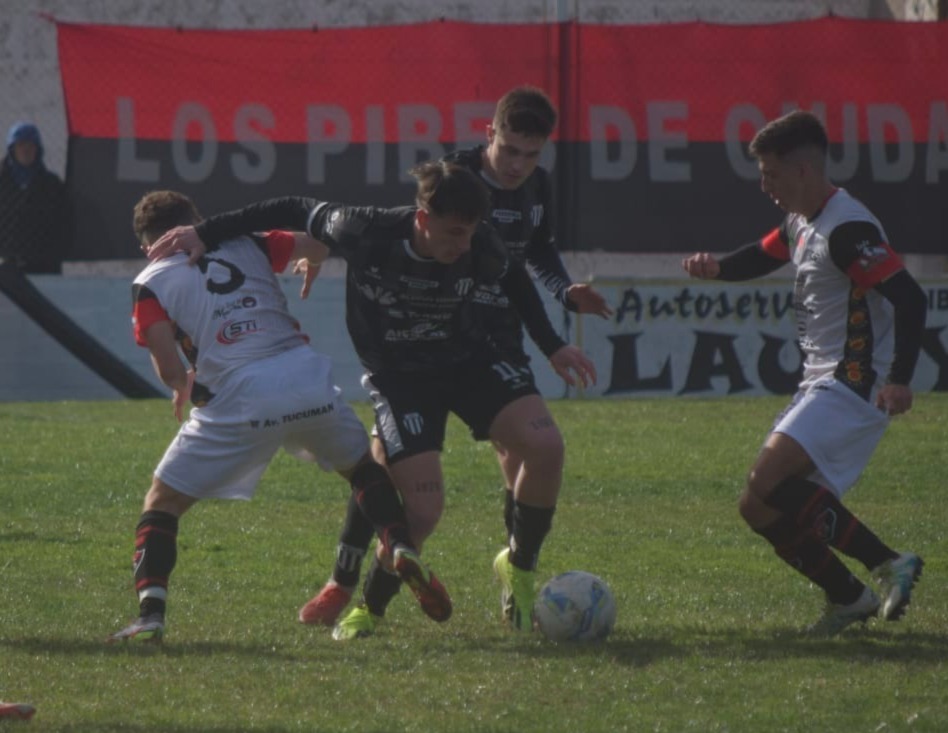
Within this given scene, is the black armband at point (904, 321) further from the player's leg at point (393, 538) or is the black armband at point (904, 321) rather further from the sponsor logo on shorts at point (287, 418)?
the sponsor logo on shorts at point (287, 418)

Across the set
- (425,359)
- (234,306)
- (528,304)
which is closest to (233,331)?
(234,306)

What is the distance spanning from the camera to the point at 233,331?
19.2ft

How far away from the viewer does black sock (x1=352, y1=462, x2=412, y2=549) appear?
18.6 feet

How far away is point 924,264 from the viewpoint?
15406 millimetres

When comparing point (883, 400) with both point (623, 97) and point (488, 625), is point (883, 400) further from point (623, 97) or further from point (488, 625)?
point (623, 97)

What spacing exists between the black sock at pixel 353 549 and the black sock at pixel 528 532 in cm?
52

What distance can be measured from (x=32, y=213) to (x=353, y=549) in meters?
8.81

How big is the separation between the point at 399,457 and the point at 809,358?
4.96 feet

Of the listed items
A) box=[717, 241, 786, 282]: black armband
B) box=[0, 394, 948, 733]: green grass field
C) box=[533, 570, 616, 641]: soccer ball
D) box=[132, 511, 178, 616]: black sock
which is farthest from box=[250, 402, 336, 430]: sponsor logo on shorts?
box=[717, 241, 786, 282]: black armband

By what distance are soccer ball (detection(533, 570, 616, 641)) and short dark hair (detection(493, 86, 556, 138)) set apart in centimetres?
163

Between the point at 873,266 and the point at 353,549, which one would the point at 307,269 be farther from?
the point at 873,266

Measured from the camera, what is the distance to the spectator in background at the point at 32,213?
14195mm

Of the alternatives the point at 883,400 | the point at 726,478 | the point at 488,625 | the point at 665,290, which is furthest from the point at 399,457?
the point at 665,290

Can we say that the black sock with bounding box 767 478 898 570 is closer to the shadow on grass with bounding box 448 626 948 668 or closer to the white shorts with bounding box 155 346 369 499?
the shadow on grass with bounding box 448 626 948 668
